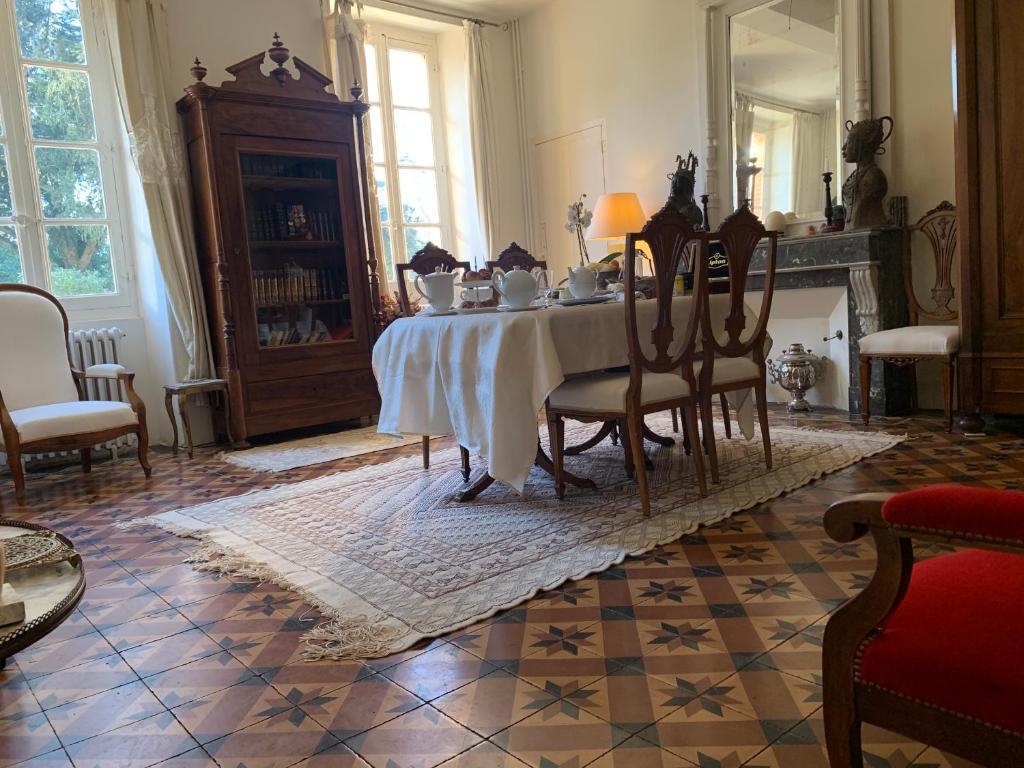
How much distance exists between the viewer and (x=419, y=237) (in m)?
6.22

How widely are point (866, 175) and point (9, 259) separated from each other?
483 centimetres

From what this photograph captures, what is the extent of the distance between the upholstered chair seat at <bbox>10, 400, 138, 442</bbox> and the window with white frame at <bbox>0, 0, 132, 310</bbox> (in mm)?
1076

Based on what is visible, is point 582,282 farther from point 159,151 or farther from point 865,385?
point 159,151

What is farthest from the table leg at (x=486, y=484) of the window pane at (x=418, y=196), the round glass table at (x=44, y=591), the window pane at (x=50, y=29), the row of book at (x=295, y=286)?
the window pane at (x=50, y=29)

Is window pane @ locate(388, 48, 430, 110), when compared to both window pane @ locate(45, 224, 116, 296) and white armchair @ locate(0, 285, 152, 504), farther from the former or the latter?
white armchair @ locate(0, 285, 152, 504)

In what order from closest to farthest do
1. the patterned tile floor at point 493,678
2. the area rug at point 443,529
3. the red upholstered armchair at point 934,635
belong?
1. the red upholstered armchair at point 934,635
2. the patterned tile floor at point 493,678
3. the area rug at point 443,529

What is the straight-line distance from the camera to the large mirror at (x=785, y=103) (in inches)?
175

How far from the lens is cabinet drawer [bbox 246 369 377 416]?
4.54 metres

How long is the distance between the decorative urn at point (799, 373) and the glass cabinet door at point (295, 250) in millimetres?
2757

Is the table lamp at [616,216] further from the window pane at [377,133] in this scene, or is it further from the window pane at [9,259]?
the window pane at [9,259]

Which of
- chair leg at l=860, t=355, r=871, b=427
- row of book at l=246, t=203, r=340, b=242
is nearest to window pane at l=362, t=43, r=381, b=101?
row of book at l=246, t=203, r=340, b=242

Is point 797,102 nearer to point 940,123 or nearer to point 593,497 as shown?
point 940,123

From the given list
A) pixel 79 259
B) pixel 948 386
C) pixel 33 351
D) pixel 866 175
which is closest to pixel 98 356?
pixel 33 351

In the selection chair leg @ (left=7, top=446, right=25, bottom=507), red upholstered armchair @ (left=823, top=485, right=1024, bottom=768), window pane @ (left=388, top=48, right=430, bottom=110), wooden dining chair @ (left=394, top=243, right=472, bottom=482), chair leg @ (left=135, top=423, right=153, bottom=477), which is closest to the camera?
red upholstered armchair @ (left=823, top=485, right=1024, bottom=768)
